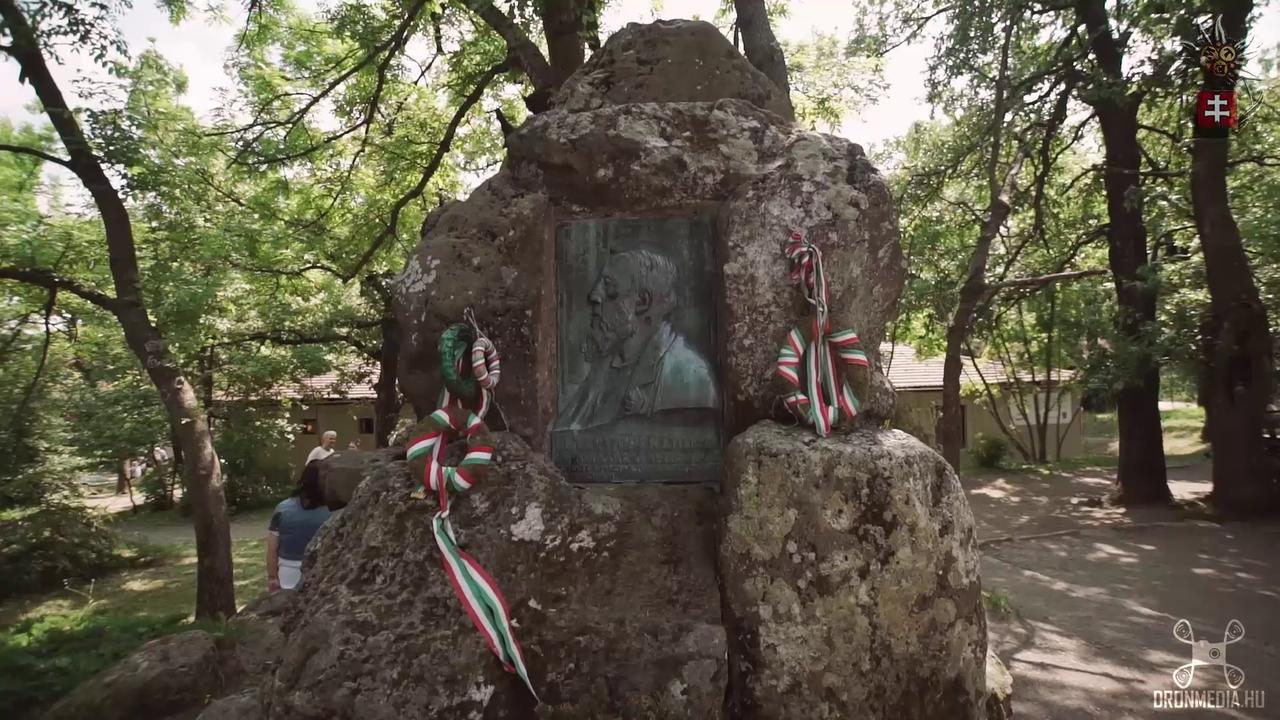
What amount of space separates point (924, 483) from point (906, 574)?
1.10ft

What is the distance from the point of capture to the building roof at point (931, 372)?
19219 millimetres

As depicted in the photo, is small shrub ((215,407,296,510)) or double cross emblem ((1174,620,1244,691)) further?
small shrub ((215,407,296,510))

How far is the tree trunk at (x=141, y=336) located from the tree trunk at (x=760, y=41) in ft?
19.8

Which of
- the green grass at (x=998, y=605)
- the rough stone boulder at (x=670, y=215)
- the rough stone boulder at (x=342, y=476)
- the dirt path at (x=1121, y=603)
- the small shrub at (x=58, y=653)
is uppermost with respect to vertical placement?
the rough stone boulder at (x=670, y=215)

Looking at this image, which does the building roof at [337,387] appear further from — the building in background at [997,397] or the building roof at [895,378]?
the building in background at [997,397]

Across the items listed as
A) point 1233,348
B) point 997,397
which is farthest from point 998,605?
point 997,397

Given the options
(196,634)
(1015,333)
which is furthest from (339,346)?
(1015,333)

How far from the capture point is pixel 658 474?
3.27m

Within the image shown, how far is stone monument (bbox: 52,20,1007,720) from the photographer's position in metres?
2.48

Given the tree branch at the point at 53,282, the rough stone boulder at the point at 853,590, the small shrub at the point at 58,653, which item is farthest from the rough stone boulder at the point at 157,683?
the tree branch at the point at 53,282

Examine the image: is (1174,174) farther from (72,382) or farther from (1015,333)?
(72,382)

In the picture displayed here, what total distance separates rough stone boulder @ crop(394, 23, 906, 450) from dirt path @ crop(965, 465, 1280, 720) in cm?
267

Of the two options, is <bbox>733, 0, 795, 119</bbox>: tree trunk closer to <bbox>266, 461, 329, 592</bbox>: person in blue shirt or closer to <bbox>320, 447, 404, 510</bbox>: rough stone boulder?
<bbox>320, 447, 404, 510</bbox>: rough stone boulder

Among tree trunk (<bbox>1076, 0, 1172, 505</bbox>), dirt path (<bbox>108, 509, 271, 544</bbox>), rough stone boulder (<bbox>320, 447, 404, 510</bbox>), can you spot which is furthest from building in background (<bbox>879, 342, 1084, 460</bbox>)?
rough stone boulder (<bbox>320, 447, 404, 510</bbox>)
